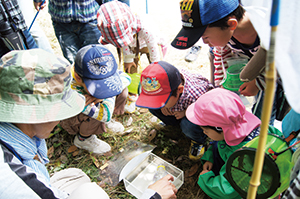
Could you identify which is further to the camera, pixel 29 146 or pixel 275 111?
pixel 275 111

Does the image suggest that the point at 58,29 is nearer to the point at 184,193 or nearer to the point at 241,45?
the point at 241,45

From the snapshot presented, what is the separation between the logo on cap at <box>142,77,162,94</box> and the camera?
1.90 metres

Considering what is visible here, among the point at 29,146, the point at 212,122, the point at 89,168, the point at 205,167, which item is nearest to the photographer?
the point at 29,146

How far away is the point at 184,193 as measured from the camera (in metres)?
1.95

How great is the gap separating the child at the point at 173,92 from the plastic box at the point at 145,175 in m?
0.28

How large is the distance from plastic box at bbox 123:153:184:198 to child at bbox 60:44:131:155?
506 millimetres

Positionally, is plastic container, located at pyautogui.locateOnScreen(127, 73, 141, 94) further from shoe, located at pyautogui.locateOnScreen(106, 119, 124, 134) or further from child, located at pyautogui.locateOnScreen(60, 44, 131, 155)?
child, located at pyautogui.locateOnScreen(60, 44, 131, 155)

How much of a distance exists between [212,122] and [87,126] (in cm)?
138

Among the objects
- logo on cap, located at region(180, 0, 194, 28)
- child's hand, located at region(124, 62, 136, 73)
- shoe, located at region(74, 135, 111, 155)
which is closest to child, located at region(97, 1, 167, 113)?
child's hand, located at region(124, 62, 136, 73)

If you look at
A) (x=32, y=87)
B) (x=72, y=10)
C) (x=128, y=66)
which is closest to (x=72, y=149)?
(x=128, y=66)

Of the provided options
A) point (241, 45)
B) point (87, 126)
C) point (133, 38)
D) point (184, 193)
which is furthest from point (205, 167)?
point (133, 38)

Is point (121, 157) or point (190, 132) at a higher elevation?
point (190, 132)

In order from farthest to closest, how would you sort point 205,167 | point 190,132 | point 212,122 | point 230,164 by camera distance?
point 190,132 → point 205,167 → point 212,122 → point 230,164

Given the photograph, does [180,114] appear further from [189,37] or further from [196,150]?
[189,37]
